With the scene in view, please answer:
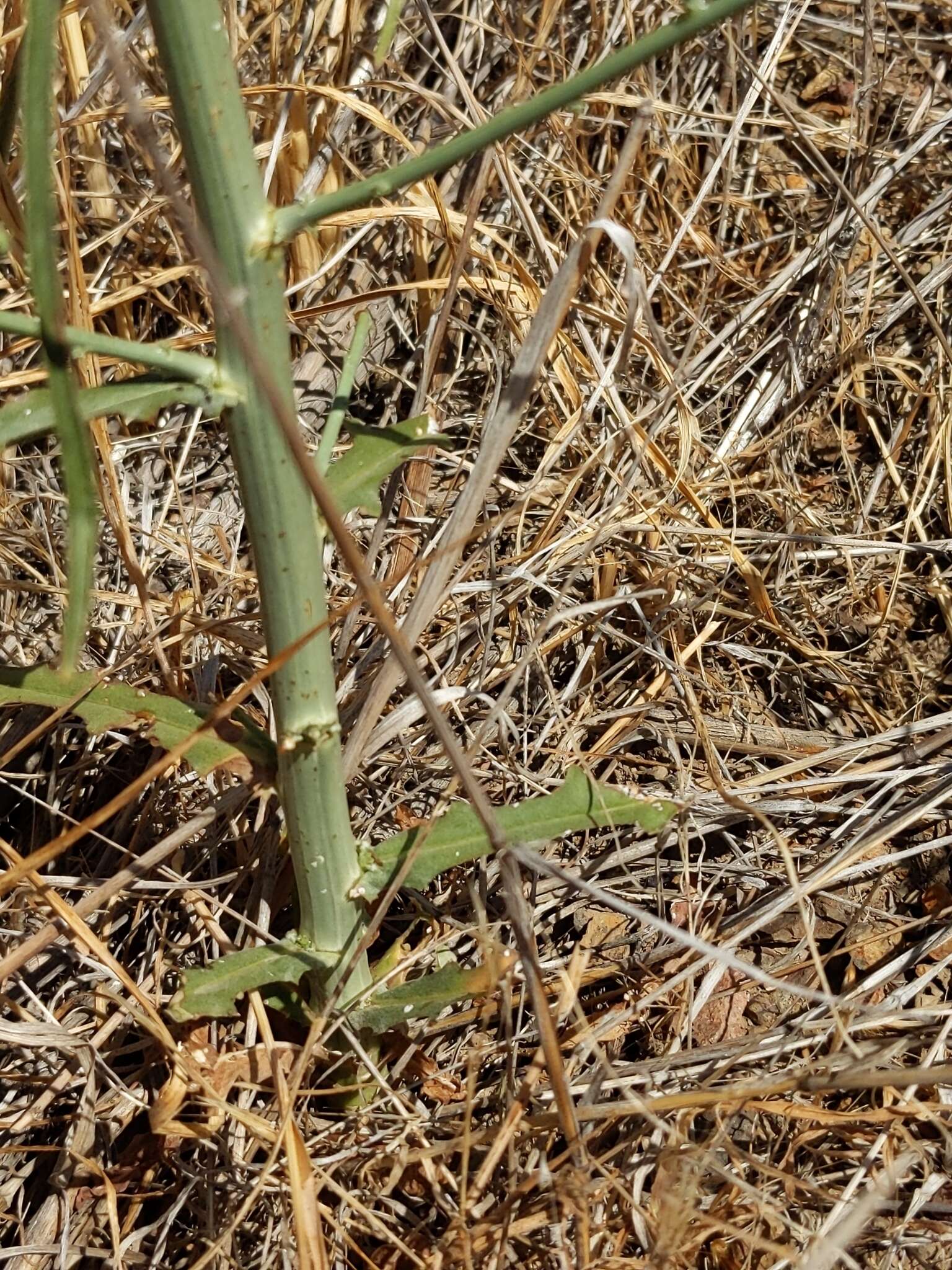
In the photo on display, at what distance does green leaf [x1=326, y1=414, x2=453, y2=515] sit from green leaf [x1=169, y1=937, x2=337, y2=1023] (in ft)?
1.18

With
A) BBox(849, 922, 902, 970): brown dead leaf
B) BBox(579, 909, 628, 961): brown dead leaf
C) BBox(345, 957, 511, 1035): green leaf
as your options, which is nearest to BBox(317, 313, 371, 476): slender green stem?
BBox(345, 957, 511, 1035): green leaf

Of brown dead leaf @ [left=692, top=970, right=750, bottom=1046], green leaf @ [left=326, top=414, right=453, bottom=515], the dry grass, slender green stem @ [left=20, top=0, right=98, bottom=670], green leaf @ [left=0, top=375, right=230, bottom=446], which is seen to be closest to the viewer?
slender green stem @ [left=20, top=0, right=98, bottom=670]

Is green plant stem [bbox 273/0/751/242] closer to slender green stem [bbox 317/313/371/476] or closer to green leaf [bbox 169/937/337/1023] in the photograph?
slender green stem [bbox 317/313/371/476]

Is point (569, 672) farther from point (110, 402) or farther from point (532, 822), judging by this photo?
point (110, 402)

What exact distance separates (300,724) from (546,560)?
0.60m

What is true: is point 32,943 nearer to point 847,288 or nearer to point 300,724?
point 300,724

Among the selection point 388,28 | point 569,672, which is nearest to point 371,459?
point 388,28

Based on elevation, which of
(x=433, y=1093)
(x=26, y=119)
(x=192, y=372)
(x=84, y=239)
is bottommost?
(x=433, y=1093)

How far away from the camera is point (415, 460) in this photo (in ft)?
4.28

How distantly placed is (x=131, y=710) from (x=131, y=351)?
0.31 m

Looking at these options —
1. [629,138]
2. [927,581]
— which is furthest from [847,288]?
[629,138]

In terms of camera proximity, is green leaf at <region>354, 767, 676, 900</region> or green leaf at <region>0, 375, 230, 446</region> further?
green leaf at <region>354, 767, 676, 900</region>

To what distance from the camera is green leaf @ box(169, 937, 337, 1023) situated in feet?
2.72

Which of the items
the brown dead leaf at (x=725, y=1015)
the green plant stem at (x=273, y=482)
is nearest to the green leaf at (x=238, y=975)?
the green plant stem at (x=273, y=482)
